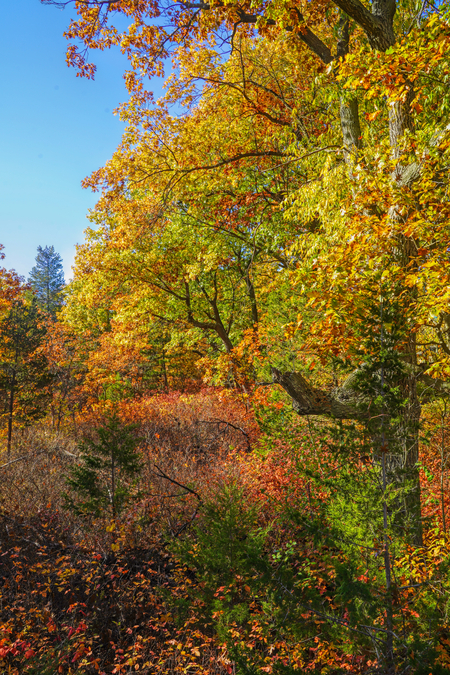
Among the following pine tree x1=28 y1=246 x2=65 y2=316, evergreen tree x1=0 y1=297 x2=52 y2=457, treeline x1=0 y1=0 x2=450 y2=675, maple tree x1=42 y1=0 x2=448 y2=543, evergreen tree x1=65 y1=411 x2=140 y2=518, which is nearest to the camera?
treeline x1=0 y1=0 x2=450 y2=675

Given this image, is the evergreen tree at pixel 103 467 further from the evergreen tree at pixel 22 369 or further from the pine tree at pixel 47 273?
the pine tree at pixel 47 273

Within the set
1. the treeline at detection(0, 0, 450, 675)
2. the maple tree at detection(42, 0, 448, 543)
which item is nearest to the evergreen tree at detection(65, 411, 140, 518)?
the treeline at detection(0, 0, 450, 675)

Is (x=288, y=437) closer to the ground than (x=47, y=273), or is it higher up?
closer to the ground

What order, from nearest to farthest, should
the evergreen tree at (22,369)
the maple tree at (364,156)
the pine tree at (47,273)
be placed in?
the maple tree at (364,156)
the evergreen tree at (22,369)
the pine tree at (47,273)

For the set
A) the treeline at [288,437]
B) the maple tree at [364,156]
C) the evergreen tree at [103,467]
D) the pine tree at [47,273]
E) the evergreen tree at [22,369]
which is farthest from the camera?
the pine tree at [47,273]

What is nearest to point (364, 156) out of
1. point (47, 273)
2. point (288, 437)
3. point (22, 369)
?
point (288, 437)

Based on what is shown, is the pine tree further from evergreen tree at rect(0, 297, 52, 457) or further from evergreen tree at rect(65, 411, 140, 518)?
evergreen tree at rect(65, 411, 140, 518)

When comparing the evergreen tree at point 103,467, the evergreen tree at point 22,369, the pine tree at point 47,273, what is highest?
the pine tree at point 47,273

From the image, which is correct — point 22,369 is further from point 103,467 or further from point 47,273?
point 47,273

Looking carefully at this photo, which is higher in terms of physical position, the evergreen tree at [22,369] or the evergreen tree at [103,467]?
the evergreen tree at [22,369]

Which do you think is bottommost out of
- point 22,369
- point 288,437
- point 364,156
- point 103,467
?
point 103,467

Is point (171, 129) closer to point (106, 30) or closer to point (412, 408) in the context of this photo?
point (106, 30)

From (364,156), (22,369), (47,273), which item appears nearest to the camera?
(364,156)

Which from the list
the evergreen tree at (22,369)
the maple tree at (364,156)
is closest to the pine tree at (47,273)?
the evergreen tree at (22,369)
